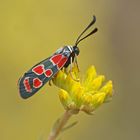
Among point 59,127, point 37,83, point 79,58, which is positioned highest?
point 79,58

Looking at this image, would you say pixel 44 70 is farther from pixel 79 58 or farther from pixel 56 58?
pixel 79 58

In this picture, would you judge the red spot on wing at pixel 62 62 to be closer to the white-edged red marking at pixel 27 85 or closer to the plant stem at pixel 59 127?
the white-edged red marking at pixel 27 85

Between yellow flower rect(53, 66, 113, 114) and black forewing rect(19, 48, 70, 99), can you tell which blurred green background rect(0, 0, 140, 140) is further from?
yellow flower rect(53, 66, 113, 114)

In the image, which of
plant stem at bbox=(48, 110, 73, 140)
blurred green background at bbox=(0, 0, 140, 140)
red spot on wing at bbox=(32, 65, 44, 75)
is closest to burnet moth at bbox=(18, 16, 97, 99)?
red spot on wing at bbox=(32, 65, 44, 75)

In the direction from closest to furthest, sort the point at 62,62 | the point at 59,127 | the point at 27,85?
the point at 59,127
the point at 27,85
the point at 62,62

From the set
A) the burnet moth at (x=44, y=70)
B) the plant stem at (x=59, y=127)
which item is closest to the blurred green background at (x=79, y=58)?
the burnet moth at (x=44, y=70)

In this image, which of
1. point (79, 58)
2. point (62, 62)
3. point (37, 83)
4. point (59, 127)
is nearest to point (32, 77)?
point (37, 83)

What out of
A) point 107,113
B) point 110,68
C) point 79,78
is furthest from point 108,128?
point 79,78
